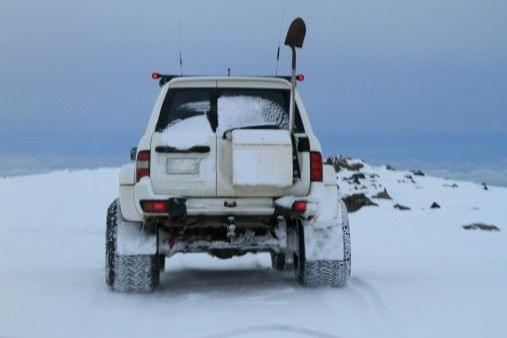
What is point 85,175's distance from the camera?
85.3 feet

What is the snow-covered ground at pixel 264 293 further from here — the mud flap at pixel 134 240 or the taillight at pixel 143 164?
the taillight at pixel 143 164

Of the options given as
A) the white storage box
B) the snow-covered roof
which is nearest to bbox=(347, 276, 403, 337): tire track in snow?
the white storage box

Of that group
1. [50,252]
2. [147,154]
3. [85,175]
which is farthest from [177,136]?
[85,175]

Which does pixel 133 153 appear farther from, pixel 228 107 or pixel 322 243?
pixel 322 243

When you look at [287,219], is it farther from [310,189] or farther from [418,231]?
[418,231]

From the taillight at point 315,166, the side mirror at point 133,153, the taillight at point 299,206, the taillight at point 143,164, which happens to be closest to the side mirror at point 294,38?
the taillight at point 315,166

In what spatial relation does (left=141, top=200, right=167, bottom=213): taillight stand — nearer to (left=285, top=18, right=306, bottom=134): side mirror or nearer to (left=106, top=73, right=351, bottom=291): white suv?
(left=106, top=73, right=351, bottom=291): white suv

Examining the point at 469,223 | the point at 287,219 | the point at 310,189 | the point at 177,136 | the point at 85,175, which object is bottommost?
the point at 85,175

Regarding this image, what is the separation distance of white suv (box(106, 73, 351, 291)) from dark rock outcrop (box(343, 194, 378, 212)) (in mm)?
10002

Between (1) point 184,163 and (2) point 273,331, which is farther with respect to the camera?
(1) point 184,163

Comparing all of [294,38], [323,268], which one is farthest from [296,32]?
[323,268]

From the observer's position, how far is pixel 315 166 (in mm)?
6020

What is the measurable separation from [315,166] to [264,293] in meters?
1.37

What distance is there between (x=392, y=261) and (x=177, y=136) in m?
4.46
